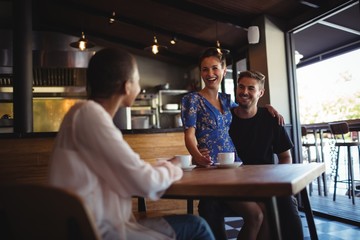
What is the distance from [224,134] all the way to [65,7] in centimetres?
578

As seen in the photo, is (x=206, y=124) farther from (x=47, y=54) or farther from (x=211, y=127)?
(x=47, y=54)

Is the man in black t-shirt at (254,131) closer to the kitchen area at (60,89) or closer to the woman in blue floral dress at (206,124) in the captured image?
the woman in blue floral dress at (206,124)

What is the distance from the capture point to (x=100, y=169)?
110cm

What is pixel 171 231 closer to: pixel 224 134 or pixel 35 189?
pixel 35 189

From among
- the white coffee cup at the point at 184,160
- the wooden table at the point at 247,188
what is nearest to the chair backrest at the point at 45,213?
the wooden table at the point at 247,188

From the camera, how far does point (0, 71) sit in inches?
265

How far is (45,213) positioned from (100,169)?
0.72 ft

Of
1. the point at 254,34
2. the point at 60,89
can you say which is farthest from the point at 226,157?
the point at 60,89

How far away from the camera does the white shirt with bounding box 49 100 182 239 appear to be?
→ 109 cm

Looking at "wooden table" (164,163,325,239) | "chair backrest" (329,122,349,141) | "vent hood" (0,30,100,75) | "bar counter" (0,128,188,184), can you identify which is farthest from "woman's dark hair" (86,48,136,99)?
"vent hood" (0,30,100,75)

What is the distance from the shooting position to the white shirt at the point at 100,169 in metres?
1.09

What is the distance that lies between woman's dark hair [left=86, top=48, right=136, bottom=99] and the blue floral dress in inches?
32.0

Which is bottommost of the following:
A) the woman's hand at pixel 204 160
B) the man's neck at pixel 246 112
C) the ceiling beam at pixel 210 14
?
the woman's hand at pixel 204 160

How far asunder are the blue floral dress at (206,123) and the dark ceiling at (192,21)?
9.03 feet
